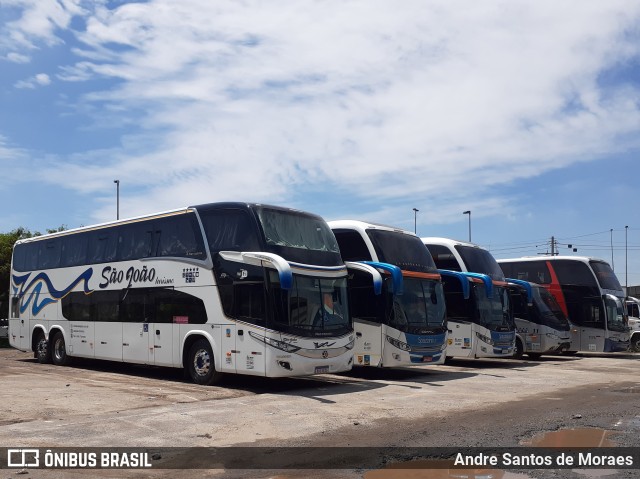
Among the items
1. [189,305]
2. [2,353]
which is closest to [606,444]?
[189,305]

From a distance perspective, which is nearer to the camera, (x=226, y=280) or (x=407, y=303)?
(x=226, y=280)

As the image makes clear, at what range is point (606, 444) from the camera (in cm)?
870

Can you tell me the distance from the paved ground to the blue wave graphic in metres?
2.68

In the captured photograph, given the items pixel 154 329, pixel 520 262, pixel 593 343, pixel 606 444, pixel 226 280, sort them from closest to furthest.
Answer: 1. pixel 606 444
2. pixel 226 280
3. pixel 154 329
4. pixel 593 343
5. pixel 520 262

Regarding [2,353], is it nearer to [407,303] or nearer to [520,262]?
[407,303]

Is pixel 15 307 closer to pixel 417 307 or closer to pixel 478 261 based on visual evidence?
pixel 417 307

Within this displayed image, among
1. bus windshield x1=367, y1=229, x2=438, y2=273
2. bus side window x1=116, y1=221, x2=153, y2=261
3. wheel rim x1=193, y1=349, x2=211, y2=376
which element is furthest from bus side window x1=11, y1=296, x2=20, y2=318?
bus windshield x1=367, y1=229, x2=438, y2=273

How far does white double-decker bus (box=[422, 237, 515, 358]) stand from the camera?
2139cm

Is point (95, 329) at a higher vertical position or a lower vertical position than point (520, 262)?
lower

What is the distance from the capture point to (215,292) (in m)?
15.3

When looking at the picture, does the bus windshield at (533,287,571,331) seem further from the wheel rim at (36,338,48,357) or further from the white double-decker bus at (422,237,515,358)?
the wheel rim at (36,338,48,357)

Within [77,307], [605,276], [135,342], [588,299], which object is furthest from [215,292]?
[605,276]

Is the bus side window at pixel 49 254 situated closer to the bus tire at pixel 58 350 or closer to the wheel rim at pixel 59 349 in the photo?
the bus tire at pixel 58 350

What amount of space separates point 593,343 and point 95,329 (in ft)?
61.6
